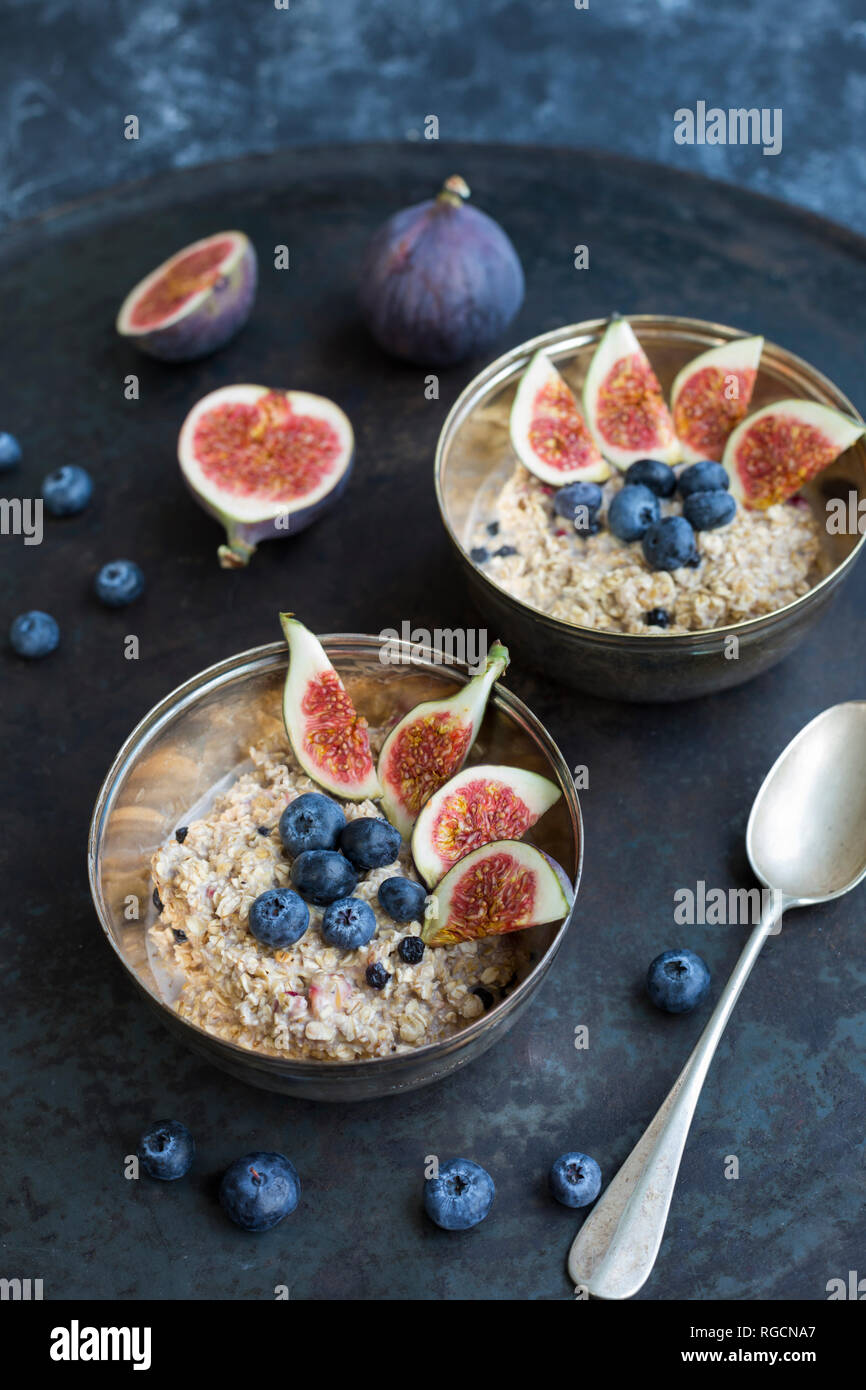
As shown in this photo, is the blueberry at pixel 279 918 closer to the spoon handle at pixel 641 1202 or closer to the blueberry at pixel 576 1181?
the blueberry at pixel 576 1181

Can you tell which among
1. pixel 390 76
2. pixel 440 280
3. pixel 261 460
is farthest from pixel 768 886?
pixel 390 76

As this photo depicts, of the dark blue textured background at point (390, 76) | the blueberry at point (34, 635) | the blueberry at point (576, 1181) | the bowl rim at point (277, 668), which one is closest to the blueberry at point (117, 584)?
the blueberry at point (34, 635)

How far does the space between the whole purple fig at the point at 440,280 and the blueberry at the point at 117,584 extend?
0.94 meters

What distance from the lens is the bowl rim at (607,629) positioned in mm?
2570

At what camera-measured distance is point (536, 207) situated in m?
3.82

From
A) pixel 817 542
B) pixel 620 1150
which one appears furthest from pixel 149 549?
→ pixel 620 1150

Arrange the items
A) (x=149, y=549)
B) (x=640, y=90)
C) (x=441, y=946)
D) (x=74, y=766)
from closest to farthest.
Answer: (x=441, y=946) < (x=74, y=766) < (x=149, y=549) < (x=640, y=90)

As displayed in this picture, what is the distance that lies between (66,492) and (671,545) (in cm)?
153

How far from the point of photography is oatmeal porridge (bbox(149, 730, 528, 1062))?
226 centimetres

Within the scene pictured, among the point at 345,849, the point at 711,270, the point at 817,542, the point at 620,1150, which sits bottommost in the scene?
the point at 620,1150

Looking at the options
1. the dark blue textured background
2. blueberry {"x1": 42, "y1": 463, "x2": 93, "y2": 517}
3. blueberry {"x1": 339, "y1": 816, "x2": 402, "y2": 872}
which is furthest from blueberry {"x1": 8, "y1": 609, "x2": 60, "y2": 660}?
the dark blue textured background

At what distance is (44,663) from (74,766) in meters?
0.31

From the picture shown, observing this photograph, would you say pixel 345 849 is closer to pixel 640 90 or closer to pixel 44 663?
pixel 44 663

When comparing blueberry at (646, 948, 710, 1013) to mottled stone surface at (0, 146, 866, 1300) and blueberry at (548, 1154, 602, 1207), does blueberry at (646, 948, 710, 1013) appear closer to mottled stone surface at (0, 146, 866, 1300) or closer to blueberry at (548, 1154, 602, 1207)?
mottled stone surface at (0, 146, 866, 1300)
